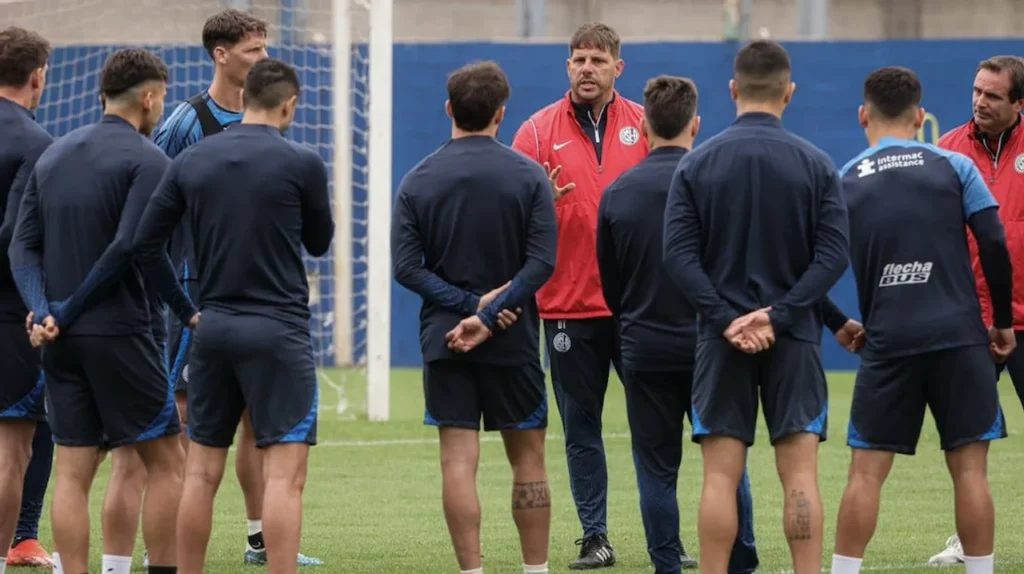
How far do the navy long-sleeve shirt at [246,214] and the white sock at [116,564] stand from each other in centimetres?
101

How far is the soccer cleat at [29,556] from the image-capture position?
7.18 metres

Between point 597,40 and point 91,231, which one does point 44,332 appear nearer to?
point 91,231

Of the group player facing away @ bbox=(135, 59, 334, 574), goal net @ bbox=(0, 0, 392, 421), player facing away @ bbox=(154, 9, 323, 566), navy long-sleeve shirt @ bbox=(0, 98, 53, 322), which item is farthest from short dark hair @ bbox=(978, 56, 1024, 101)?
goal net @ bbox=(0, 0, 392, 421)

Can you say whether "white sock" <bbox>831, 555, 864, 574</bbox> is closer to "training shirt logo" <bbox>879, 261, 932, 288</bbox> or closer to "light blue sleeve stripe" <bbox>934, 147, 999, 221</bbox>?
"training shirt logo" <bbox>879, 261, 932, 288</bbox>

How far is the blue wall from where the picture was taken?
16.2 meters

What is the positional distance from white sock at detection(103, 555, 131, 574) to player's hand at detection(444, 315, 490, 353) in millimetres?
1393

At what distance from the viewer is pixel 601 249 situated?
20.6ft

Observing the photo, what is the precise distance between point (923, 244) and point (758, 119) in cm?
73

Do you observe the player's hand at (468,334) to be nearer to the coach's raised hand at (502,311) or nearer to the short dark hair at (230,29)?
the coach's raised hand at (502,311)

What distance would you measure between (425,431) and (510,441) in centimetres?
579

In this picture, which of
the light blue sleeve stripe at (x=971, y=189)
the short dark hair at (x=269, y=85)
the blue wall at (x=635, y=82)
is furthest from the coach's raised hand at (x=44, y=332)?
the blue wall at (x=635, y=82)

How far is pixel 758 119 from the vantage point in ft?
18.9

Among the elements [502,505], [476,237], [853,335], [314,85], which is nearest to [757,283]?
[853,335]

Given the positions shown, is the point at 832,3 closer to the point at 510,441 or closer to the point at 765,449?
Result: the point at 765,449
